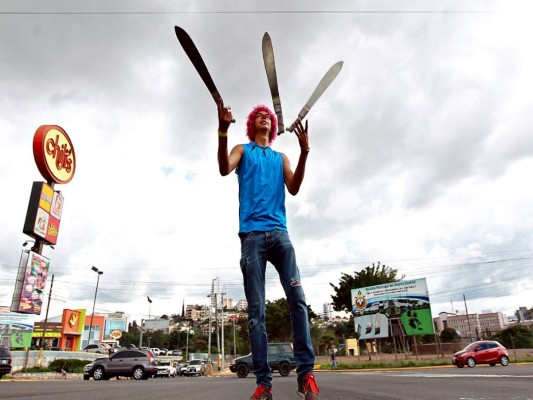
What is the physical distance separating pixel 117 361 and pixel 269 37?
19.1m

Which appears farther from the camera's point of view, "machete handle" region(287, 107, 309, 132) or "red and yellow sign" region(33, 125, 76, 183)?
"red and yellow sign" region(33, 125, 76, 183)

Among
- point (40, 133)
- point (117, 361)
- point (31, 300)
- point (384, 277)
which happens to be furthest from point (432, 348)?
point (40, 133)

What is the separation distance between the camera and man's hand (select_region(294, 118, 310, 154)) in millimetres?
3011

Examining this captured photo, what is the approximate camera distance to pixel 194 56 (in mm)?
2525

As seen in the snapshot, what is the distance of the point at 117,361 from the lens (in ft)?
59.7

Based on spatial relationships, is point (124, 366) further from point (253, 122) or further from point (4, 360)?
point (253, 122)

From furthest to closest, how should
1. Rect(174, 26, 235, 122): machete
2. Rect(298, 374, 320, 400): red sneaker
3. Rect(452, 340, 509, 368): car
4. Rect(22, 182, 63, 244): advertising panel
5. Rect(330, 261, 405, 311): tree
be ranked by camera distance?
Rect(330, 261, 405, 311): tree, Rect(22, 182, 63, 244): advertising panel, Rect(452, 340, 509, 368): car, Rect(174, 26, 235, 122): machete, Rect(298, 374, 320, 400): red sneaker

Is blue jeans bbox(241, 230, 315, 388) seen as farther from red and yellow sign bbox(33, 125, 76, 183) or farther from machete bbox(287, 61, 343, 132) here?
red and yellow sign bbox(33, 125, 76, 183)

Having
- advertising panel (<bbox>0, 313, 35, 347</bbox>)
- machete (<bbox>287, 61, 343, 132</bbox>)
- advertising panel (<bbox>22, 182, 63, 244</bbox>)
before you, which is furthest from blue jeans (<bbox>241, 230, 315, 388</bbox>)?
advertising panel (<bbox>0, 313, 35, 347</bbox>)

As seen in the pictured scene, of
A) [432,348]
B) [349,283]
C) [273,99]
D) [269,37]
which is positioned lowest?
[432,348]

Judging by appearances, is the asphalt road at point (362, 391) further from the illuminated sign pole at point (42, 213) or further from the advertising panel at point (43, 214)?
the advertising panel at point (43, 214)

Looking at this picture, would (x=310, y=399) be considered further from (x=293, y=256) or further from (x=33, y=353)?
(x=33, y=353)

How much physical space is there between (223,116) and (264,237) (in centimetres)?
95

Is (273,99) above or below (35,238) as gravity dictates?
below
